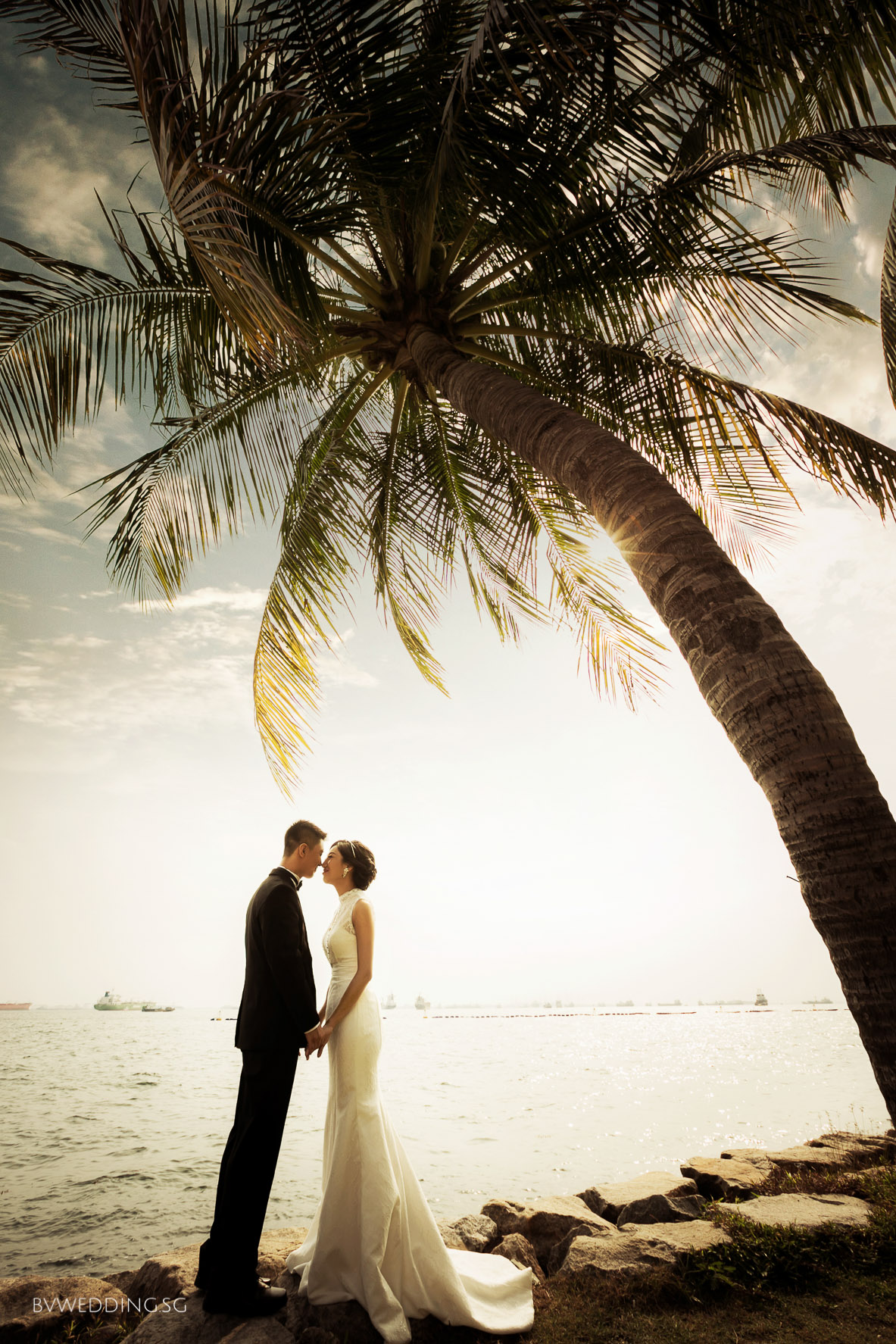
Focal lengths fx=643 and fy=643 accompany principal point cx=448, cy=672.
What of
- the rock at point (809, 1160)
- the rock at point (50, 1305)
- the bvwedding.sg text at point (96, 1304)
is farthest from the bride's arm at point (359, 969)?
the rock at point (809, 1160)

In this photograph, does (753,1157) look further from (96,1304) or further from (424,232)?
(424,232)

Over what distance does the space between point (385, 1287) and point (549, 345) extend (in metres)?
6.32

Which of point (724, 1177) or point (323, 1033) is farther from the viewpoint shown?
point (724, 1177)

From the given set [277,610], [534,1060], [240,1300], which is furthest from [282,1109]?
[534,1060]

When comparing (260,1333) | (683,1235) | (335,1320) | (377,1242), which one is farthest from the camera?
(683,1235)

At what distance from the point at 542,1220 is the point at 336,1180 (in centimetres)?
199

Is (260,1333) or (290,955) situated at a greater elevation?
(290,955)

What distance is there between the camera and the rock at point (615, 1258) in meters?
3.26

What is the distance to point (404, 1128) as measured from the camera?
8.77 metres

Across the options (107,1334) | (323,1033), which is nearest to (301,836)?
(323,1033)

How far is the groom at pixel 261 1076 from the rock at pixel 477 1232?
143cm

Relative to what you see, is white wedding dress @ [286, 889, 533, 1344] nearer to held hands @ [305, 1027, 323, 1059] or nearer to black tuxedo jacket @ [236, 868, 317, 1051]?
held hands @ [305, 1027, 323, 1059]

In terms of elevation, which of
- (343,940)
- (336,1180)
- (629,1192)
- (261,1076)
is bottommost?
(629,1192)

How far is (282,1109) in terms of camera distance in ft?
10.4
